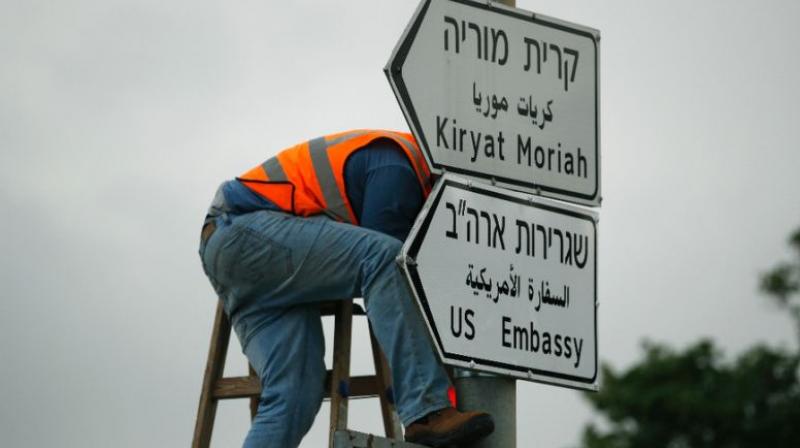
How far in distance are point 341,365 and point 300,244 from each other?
20.9 inches

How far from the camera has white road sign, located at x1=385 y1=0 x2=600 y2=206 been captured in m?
4.80

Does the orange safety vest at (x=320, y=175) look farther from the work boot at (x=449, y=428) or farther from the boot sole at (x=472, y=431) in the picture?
the boot sole at (x=472, y=431)

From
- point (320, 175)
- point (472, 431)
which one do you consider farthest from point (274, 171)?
point (472, 431)

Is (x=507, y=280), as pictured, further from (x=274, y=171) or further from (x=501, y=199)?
(x=274, y=171)

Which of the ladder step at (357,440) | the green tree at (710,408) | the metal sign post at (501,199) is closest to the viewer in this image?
the ladder step at (357,440)

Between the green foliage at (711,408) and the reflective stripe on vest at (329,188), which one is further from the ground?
the reflective stripe on vest at (329,188)

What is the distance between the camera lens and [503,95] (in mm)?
4965

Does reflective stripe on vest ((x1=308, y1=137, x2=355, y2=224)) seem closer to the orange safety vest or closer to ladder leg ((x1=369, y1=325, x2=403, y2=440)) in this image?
the orange safety vest

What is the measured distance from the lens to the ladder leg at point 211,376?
6.28 metres

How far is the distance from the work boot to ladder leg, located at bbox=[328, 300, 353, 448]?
78 centimetres

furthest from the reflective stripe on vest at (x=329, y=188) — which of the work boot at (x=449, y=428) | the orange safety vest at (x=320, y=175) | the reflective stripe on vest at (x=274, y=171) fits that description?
the work boot at (x=449, y=428)

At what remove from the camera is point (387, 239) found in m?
5.58

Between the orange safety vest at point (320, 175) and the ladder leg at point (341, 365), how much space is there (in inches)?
15.8

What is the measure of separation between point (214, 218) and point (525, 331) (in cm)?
166
